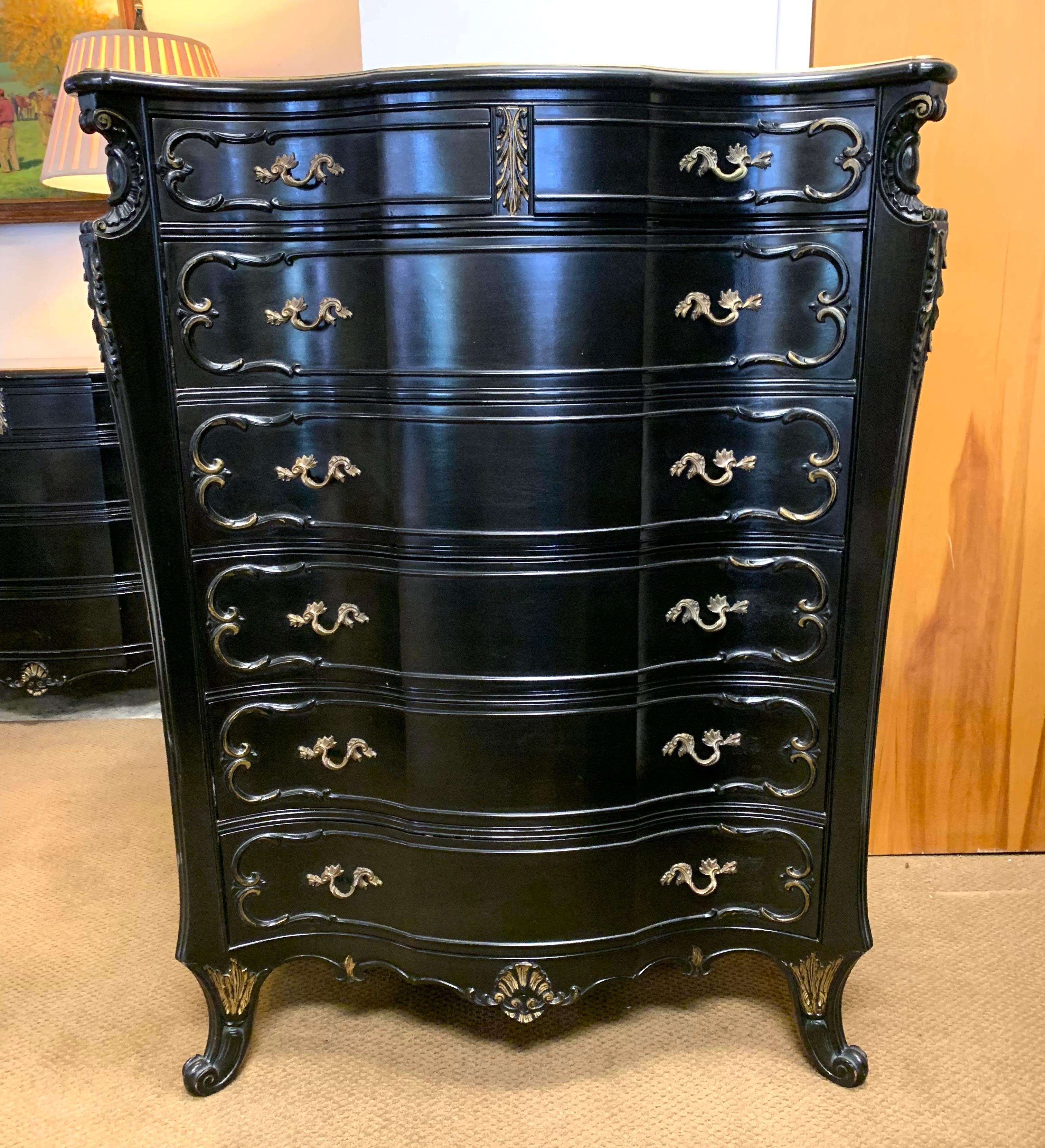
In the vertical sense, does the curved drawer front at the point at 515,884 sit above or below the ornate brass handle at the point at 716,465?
below

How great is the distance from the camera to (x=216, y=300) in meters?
1.30

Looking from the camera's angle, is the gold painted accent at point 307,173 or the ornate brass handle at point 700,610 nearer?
the gold painted accent at point 307,173

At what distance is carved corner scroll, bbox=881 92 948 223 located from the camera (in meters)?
1.23

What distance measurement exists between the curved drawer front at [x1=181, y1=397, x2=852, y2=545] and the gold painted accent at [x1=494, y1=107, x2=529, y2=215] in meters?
0.25

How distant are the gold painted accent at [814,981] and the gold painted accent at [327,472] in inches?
39.0

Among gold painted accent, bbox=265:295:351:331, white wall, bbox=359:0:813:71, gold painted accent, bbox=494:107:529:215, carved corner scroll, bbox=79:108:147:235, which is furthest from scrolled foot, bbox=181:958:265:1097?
white wall, bbox=359:0:813:71

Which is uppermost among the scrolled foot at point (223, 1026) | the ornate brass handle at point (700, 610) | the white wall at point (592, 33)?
the white wall at point (592, 33)

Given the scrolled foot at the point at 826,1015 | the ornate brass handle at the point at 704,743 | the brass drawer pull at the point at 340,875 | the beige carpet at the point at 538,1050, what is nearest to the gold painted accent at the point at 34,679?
the beige carpet at the point at 538,1050

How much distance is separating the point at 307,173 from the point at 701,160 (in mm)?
485

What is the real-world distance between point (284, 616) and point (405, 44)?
1.11 metres

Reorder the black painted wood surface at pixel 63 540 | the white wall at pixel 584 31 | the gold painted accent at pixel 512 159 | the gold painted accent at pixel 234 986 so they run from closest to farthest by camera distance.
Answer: the gold painted accent at pixel 512 159 < the gold painted accent at pixel 234 986 < the white wall at pixel 584 31 < the black painted wood surface at pixel 63 540

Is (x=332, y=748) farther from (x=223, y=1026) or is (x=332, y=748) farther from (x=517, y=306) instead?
(x=517, y=306)

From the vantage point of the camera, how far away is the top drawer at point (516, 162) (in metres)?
1.20

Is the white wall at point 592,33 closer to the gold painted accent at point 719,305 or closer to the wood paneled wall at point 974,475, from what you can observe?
the wood paneled wall at point 974,475
